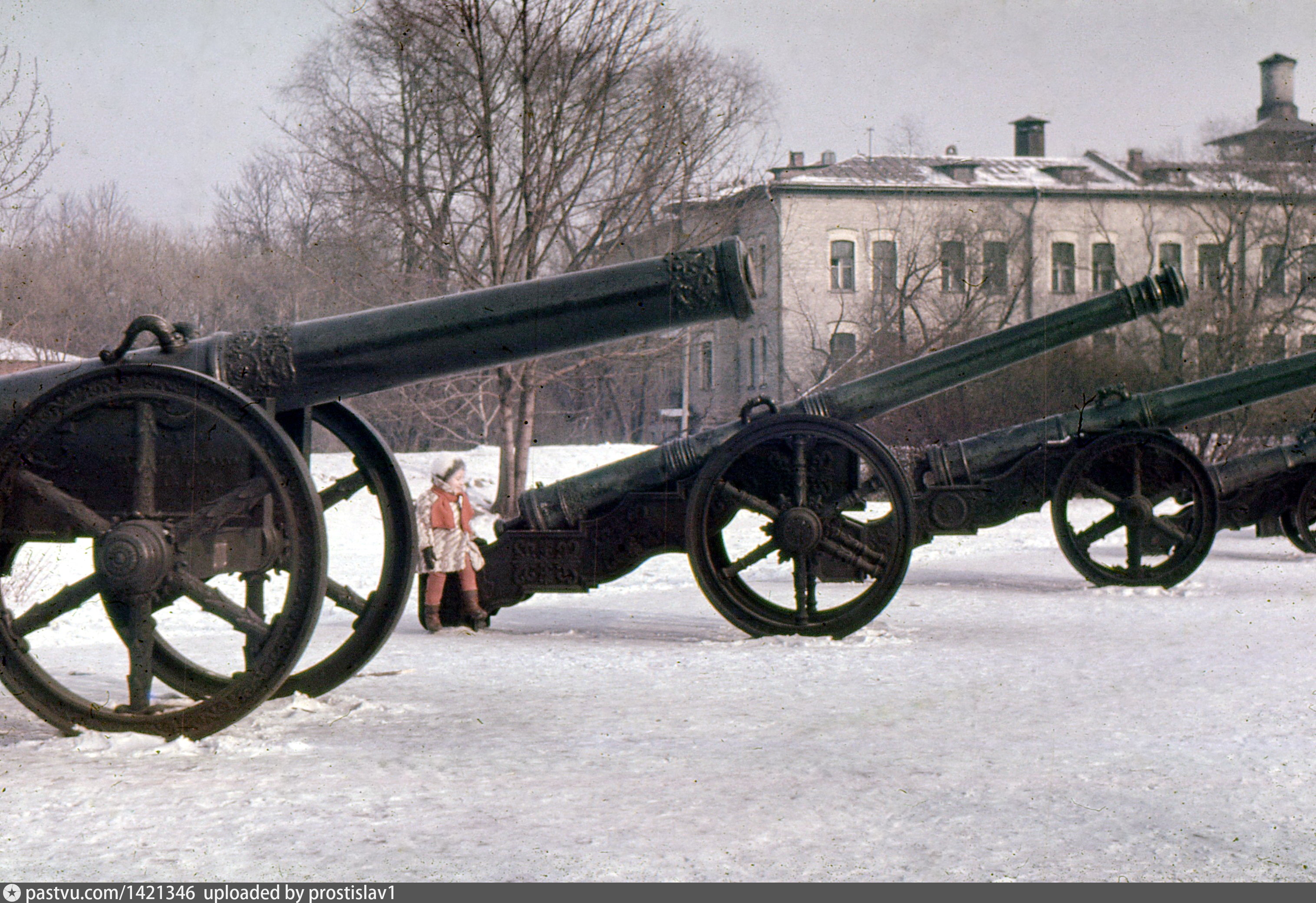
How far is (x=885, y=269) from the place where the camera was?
96.6 ft

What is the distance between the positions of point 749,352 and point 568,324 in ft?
92.0

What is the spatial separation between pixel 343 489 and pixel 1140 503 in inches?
266

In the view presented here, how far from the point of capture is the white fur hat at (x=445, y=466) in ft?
32.8

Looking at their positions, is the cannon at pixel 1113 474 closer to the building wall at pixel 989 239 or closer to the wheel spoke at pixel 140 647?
the wheel spoke at pixel 140 647

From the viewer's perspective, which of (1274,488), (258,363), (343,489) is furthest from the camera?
(1274,488)

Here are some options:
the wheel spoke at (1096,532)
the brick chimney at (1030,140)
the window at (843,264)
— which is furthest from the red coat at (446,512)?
the brick chimney at (1030,140)

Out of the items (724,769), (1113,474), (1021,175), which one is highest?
(1021,175)

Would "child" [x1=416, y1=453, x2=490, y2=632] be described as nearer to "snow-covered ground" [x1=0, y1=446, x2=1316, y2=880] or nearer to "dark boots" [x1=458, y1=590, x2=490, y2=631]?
"dark boots" [x1=458, y1=590, x2=490, y2=631]

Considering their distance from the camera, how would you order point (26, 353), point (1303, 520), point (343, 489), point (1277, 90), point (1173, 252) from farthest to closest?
1. point (1173, 252)
2. point (26, 353)
3. point (1277, 90)
4. point (1303, 520)
5. point (343, 489)

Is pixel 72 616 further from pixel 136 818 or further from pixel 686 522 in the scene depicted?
pixel 136 818

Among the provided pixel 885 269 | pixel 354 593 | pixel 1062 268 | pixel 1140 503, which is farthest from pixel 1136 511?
pixel 1062 268

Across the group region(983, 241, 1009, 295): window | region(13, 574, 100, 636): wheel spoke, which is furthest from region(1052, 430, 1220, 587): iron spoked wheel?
region(983, 241, 1009, 295): window

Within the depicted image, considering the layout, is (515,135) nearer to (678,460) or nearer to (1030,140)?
(678,460)

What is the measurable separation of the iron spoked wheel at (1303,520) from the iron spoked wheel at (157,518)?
10.5 metres
